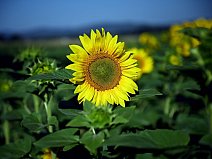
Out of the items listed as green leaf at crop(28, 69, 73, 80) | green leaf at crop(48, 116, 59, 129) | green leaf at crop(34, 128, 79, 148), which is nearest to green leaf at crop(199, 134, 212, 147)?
green leaf at crop(34, 128, 79, 148)

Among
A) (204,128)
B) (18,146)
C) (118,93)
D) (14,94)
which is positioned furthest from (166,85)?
(18,146)

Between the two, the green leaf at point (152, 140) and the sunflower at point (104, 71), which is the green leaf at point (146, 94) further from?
the green leaf at point (152, 140)

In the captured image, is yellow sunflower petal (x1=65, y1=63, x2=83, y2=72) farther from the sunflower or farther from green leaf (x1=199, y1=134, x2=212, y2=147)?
green leaf (x1=199, y1=134, x2=212, y2=147)

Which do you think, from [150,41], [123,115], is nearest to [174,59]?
[123,115]

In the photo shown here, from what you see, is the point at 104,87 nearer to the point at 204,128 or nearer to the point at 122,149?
the point at 122,149

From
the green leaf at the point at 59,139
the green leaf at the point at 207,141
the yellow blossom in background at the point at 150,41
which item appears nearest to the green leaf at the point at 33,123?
the green leaf at the point at 59,139

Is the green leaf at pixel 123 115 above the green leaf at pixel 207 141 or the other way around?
above
